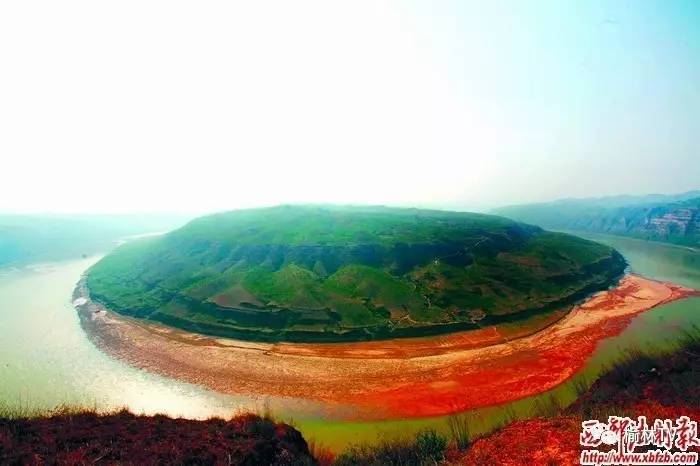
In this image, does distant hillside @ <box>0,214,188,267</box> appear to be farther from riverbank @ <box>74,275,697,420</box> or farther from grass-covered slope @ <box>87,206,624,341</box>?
riverbank @ <box>74,275,697,420</box>

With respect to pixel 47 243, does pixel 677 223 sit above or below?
above

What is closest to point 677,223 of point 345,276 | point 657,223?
point 657,223

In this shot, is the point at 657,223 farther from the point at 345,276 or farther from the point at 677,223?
the point at 345,276

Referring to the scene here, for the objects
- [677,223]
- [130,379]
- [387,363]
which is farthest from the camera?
[677,223]

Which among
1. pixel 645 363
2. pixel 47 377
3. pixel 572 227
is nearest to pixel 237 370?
pixel 47 377

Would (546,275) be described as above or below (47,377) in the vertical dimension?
above

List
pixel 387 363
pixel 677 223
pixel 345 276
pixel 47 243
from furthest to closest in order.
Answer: pixel 47 243, pixel 677 223, pixel 345 276, pixel 387 363

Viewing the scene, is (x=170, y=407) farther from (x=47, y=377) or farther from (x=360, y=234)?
(x=360, y=234)

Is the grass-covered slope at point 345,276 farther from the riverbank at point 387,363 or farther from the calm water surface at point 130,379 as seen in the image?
the calm water surface at point 130,379
